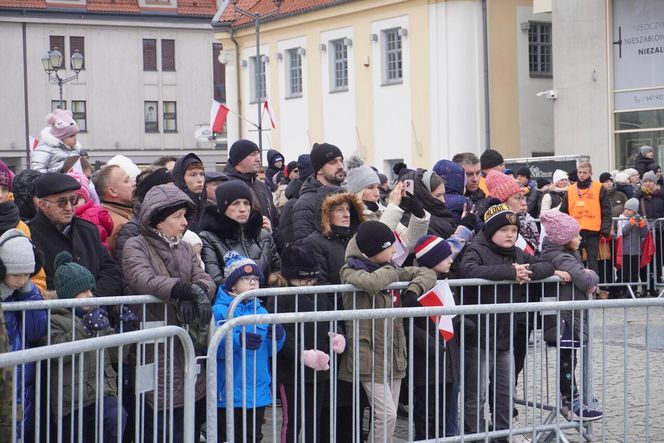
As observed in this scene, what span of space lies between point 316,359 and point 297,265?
985mm

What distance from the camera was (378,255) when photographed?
7781 mm

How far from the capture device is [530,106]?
37531 millimetres

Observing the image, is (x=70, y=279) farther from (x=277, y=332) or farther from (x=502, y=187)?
(x=502, y=187)

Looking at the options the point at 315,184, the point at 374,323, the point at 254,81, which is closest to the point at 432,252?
the point at 374,323

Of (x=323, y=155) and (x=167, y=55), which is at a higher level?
(x=167, y=55)

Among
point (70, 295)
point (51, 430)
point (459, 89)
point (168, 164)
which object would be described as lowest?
point (51, 430)

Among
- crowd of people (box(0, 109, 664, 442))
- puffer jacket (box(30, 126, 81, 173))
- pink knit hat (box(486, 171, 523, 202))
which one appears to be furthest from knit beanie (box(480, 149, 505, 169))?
puffer jacket (box(30, 126, 81, 173))

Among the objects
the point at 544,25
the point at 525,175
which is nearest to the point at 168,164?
the point at 525,175

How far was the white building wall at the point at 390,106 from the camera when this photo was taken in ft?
125

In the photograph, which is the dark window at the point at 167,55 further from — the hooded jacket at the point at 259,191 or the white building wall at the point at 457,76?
the hooded jacket at the point at 259,191

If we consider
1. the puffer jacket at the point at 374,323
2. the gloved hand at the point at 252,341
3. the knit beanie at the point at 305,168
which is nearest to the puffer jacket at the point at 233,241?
the puffer jacket at the point at 374,323

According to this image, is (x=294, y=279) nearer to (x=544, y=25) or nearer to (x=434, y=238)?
(x=434, y=238)

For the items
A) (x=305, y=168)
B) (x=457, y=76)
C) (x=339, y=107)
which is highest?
(x=457, y=76)

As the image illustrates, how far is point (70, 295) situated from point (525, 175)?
544 inches
